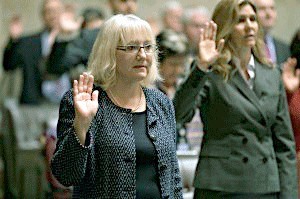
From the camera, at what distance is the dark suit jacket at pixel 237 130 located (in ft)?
21.2

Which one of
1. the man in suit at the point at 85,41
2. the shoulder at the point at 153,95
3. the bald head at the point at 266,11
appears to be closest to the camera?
the shoulder at the point at 153,95

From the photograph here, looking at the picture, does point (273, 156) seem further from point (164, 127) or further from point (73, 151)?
point (73, 151)

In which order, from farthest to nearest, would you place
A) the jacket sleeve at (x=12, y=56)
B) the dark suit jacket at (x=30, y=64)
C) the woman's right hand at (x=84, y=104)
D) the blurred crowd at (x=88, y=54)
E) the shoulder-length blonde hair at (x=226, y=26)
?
the jacket sleeve at (x=12, y=56) < the dark suit jacket at (x=30, y=64) < the blurred crowd at (x=88, y=54) < the shoulder-length blonde hair at (x=226, y=26) < the woman's right hand at (x=84, y=104)

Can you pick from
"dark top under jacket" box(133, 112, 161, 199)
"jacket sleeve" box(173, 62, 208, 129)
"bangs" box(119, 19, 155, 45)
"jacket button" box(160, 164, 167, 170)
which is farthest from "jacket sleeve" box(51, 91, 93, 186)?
"jacket sleeve" box(173, 62, 208, 129)

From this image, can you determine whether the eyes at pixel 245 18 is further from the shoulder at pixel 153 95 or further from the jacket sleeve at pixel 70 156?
the jacket sleeve at pixel 70 156

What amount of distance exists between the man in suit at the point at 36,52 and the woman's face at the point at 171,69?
3.41m

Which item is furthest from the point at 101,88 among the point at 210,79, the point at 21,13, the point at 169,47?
the point at 21,13

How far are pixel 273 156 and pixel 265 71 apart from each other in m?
0.49

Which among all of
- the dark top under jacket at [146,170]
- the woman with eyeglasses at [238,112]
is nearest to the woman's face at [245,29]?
the woman with eyeglasses at [238,112]

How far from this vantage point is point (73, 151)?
5371 millimetres

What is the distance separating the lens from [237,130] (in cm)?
644

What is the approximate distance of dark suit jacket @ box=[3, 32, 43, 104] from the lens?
452 inches

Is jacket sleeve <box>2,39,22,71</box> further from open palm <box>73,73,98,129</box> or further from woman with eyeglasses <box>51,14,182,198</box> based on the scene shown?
open palm <box>73,73,98,129</box>

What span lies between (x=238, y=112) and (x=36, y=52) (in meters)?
5.34
